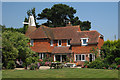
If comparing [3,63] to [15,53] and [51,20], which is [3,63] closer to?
[15,53]

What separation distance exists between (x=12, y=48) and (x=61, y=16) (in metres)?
40.8

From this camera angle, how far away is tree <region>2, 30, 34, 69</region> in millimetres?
27500

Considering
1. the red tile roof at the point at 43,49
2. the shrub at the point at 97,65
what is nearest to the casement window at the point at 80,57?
the red tile roof at the point at 43,49

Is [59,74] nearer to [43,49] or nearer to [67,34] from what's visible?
[43,49]

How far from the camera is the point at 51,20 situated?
68250 millimetres

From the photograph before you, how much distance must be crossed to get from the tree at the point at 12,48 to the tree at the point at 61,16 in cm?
3346

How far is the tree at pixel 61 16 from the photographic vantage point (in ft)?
217

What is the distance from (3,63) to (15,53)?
2.08 metres

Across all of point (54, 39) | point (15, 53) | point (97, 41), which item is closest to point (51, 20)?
point (54, 39)

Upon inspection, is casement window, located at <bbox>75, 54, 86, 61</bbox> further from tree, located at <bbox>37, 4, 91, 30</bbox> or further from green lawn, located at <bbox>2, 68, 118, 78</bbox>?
tree, located at <bbox>37, 4, 91, 30</bbox>

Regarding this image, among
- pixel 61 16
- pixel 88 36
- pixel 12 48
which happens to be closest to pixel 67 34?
pixel 88 36

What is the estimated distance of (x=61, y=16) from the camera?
67.6 m

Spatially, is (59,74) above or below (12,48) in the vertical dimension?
below

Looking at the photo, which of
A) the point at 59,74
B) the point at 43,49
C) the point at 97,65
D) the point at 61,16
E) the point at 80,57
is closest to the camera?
the point at 59,74
